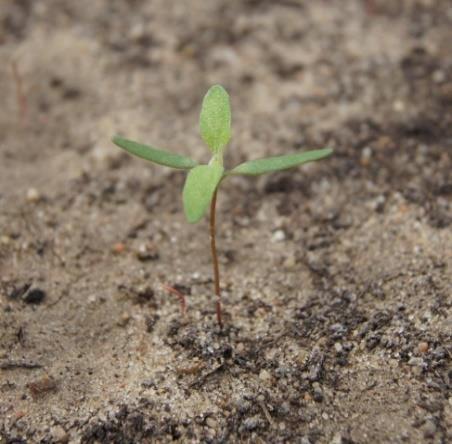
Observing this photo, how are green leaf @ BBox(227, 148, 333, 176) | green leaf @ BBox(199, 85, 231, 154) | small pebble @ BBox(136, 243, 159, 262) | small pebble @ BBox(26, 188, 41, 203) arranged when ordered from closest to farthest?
1. green leaf @ BBox(227, 148, 333, 176)
2. green leaf @ BBox(199, 85, 231, 154)
3. small pebble @ BBox(136, 243, 159, 262)
4. small pebble @ BBox(26, 188, 41, 203)

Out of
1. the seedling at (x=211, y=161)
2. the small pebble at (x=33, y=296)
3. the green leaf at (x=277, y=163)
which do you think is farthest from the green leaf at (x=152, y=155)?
the small pebble at (x=33, y=296)

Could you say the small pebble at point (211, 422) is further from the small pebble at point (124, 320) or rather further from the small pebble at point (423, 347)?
the small pebble at point (423, 347)

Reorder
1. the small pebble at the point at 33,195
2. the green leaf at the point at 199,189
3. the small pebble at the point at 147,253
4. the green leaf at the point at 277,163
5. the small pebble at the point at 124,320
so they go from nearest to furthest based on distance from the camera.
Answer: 1. the green leaf at the point at 199,189
2. the green leaf at the point at 277,163
3. the small pebble at the point at 124,320
4. the small pebble at the point at 147,253
5. the small pebble at the point at 33,195

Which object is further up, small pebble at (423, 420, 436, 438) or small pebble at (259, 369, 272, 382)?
small pebble at (423, 420, 436, 438)

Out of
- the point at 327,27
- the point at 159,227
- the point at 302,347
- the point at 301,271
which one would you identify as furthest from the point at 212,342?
the point at 327,27

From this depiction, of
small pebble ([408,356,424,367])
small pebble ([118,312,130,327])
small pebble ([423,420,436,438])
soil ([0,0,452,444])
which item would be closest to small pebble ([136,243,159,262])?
soil ([0,0,452,444])

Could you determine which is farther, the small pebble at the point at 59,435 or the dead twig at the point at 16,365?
the dead twig at the point at 16,365

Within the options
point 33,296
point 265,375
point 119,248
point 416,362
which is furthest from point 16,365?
point 416,362

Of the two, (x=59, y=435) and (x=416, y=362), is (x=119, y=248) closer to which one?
(x=59, y=435)

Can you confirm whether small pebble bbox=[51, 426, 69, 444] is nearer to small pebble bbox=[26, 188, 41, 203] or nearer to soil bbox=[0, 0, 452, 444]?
soil bbox=[0, 0, 452, 444]
